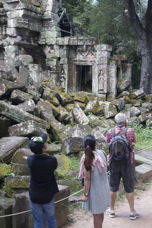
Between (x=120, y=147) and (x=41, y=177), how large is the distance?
1.53m

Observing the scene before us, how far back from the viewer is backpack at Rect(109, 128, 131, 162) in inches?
201

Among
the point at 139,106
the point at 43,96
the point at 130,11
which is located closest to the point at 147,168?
the point at 43,96

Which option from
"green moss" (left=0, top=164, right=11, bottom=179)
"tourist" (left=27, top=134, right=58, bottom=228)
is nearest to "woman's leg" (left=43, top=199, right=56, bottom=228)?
"tourist" (left=27, top=134, right=58, bottom=228)

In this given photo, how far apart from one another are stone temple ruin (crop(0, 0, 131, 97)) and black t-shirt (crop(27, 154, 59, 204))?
11.8 metres

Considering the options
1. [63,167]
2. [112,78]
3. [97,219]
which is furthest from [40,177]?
[112,78]

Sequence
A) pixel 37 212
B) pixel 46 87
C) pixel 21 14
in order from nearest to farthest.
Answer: pixel 37 212
pixel 46 87
pixel 21 14

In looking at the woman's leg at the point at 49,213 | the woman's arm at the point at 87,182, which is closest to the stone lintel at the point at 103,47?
the woman's arm at the point at 87,182

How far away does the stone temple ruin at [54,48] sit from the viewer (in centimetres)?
1577

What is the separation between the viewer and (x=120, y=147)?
5109 mm

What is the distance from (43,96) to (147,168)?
463 cm

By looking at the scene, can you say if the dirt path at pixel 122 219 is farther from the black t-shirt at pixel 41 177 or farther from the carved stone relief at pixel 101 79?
the carved stone relief at pixel 101 79

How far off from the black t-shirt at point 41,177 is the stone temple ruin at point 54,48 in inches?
465

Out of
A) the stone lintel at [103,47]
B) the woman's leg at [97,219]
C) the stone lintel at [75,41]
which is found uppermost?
the stone lintel at [75,41]

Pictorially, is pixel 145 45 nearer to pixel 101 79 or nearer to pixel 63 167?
pixel 101 79
